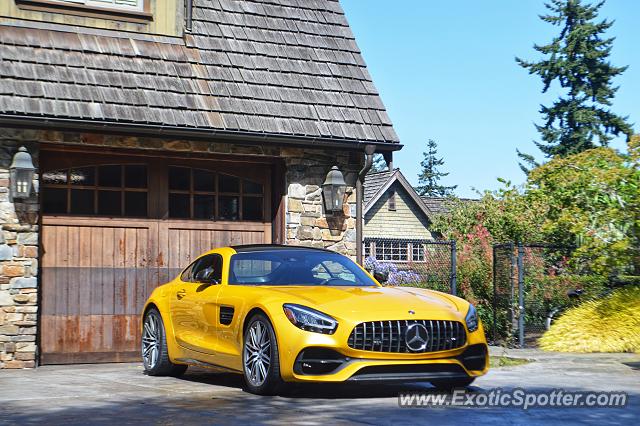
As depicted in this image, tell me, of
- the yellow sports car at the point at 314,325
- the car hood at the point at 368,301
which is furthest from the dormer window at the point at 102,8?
the car hood at the point at 368,301

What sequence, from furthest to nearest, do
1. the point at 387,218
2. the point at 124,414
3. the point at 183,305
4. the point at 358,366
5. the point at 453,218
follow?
the point at 387,218
the point at 453,218
the point at 183,305
the point at 358,366
the point at 124,414

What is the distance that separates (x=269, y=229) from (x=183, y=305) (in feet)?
14.9

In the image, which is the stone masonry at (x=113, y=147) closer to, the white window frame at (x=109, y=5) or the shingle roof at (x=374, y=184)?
the white window frame at (x=109, y=5)

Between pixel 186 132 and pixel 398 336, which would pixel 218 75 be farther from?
pixel 398 336

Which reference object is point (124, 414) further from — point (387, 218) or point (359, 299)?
point (387, 218)

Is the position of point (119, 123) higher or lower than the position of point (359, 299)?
higher

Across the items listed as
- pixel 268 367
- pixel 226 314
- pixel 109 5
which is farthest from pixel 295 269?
pixel 109 5

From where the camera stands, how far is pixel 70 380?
11219 mm

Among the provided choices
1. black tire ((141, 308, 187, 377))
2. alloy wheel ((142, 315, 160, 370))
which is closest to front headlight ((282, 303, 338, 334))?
black tire ((141, 308, 187, 377))

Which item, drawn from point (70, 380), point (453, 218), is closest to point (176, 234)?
point (70, 380)

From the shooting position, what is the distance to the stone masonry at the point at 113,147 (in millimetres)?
13211

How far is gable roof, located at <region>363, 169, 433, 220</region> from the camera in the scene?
143 ft

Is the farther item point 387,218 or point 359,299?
point 387,218

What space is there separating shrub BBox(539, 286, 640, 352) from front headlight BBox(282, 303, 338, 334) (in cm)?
650
